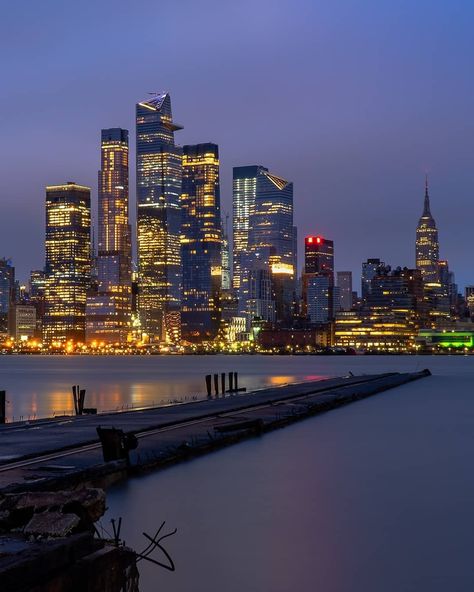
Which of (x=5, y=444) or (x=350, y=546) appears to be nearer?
(x=350, y=546)

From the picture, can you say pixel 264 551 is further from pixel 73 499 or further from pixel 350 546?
pixel 73 499

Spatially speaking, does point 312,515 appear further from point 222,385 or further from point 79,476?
point 222,385

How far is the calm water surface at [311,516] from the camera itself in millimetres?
18750

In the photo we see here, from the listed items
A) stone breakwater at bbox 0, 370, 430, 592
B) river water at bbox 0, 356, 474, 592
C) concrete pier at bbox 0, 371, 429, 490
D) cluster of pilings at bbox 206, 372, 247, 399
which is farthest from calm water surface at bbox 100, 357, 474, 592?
cluster of pilings at bbox 206, 372, 247, 399

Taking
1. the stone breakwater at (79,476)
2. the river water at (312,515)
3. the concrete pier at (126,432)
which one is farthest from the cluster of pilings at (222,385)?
the river water at (312,515)

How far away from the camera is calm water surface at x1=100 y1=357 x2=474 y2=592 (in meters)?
18.8

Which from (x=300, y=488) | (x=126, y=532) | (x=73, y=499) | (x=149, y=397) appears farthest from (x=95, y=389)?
(x=73, y=499)

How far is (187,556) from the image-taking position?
792 inches

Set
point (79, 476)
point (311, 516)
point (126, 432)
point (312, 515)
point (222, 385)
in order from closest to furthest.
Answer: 1. point (79, 476)
2. point (311, 516)
3. point (312, 515)
4. point (126, 432)
5. point (222, 385)

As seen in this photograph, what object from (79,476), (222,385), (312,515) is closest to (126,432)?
(312,515)

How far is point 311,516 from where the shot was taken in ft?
83.5

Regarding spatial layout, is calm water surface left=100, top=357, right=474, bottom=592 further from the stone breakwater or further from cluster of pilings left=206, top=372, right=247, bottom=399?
cluster of pilings left=206, top=372, right=247, bottom=399

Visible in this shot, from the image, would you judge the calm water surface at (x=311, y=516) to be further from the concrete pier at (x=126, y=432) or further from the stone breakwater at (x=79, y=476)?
the stone breakwater at (x=79, y=476)

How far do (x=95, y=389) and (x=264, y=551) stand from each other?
95496mm
